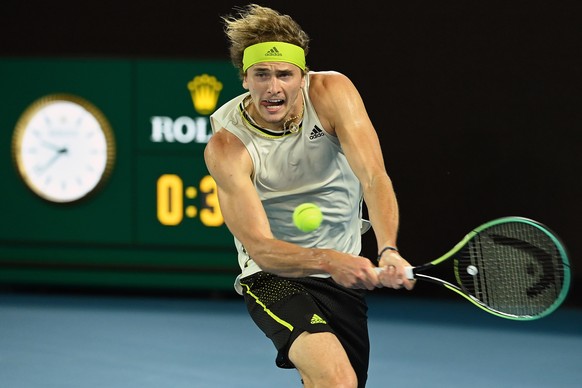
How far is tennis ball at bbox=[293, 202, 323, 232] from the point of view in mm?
3598

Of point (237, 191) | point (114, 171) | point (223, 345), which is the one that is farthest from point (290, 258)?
point (114, 171)

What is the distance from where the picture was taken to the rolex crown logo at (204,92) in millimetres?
7066

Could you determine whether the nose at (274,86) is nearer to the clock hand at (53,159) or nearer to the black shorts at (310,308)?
the black shorts at (310,308)

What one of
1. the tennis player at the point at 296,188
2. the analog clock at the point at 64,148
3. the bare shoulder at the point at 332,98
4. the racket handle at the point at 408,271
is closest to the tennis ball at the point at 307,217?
the tennis player at the point at 296,188

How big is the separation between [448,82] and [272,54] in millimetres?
3677

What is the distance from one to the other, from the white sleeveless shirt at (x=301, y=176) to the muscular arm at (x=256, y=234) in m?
0.06

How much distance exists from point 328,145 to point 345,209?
0.79ft

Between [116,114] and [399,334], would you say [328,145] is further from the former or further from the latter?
[116,114]

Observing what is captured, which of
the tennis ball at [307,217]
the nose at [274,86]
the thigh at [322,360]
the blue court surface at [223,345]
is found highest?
the nose at [274,86]

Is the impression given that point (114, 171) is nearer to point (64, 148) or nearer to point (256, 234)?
point (64, 148)

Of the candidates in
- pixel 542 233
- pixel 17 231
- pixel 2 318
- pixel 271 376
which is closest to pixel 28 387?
pixel 271 376

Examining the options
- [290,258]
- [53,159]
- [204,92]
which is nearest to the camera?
[290,258]

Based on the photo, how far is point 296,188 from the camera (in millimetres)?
3818

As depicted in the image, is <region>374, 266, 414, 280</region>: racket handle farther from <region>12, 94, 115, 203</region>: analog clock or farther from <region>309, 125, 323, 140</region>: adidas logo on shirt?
<region>12, 94, 115, 203</region>: analog clock
